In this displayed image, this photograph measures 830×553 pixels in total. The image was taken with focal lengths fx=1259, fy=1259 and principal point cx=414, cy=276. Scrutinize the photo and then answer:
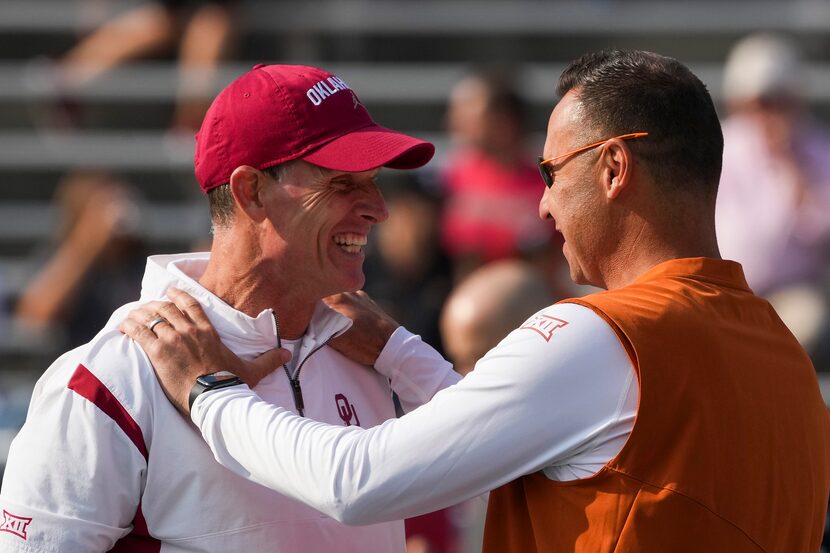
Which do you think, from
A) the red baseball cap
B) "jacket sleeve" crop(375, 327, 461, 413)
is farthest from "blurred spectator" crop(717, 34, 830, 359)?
the red baseball cap

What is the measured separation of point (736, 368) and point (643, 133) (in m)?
0.42

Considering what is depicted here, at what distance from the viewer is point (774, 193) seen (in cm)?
532

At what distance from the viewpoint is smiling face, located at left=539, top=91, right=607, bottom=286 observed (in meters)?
2.21

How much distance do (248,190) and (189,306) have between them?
251 millimetres

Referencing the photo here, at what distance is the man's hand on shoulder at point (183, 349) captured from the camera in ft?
7.35

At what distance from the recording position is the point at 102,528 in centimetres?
217

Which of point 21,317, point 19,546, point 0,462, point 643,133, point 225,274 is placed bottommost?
point 21,317

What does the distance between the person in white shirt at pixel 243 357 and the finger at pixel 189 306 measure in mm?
31

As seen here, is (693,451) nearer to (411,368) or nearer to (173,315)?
(411,368)

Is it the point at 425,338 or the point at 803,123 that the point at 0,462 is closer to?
the point at 425,338

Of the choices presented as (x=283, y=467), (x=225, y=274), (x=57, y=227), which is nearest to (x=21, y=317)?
(x=57, y=227)

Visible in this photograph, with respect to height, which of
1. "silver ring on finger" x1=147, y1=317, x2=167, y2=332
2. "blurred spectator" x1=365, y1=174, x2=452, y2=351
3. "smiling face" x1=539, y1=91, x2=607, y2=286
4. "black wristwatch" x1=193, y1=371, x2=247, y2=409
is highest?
"smiling face" x1=539, y1=91, x2=607, y2=286

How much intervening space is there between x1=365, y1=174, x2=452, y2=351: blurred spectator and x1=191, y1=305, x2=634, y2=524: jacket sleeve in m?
3.28

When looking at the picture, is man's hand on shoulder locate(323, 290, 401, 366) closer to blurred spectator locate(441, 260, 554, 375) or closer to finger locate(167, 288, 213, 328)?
finger locate(167, 288, 213, 328)
